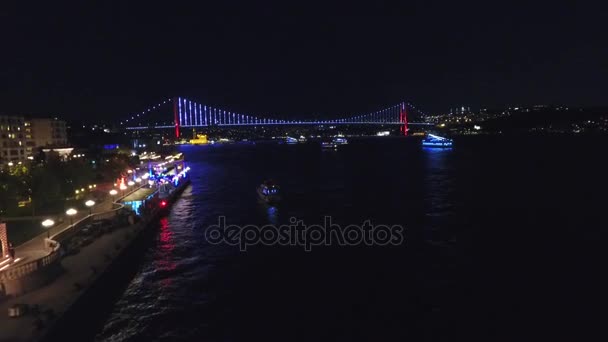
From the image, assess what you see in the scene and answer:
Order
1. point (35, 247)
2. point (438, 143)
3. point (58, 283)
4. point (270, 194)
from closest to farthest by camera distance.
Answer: point (58, 283), point (35, 247), point (270, 194), point (438, 143)

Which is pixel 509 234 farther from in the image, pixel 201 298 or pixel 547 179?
pixel 547 179

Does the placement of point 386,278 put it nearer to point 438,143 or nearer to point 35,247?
point 35,247

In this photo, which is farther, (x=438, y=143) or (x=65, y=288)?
(x=438, y=143)

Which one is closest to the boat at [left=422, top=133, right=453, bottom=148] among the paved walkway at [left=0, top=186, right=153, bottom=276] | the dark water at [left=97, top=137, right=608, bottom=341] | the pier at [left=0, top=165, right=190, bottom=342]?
the dark water at [left=97, top=137, right=608, bottom=341]

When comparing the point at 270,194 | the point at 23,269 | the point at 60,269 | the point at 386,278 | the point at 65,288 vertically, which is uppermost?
the point at 23,269

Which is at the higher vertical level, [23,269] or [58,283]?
[23,269]

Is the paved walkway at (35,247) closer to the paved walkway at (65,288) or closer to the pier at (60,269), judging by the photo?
the pier at (60,269)

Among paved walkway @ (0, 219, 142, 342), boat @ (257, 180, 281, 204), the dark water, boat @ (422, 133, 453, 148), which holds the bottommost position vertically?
the dark water

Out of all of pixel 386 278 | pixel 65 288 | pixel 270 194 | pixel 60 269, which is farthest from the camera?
pixel 270 194

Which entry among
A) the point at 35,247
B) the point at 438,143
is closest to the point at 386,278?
the point at 35,247

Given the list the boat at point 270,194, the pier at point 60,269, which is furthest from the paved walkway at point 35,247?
the boat at point 270,194

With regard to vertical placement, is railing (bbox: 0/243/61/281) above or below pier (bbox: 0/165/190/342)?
above

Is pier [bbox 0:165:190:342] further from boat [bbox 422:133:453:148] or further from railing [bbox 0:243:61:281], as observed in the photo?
boat [bbox 422:133:453:148]
